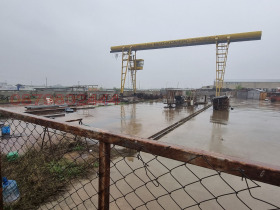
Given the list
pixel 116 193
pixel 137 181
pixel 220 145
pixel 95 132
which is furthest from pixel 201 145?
pixel 95 132

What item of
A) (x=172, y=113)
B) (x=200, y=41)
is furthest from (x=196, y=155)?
(x=200, y=41)

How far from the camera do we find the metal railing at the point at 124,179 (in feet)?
2.33

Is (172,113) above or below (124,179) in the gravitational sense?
below

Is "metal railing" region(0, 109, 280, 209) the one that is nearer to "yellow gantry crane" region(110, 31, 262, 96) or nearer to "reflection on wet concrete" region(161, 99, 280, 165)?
"reflection on wet concrete" region(161, 99, 280, 165)

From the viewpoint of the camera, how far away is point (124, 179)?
1.16m

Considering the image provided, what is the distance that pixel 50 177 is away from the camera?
264 centimetres

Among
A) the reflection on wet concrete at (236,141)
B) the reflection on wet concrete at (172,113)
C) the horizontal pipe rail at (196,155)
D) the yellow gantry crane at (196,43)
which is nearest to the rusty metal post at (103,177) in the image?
the horizontal pipe rail at (196,155)

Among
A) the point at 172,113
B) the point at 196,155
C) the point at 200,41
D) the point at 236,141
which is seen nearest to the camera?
the point at 196,155

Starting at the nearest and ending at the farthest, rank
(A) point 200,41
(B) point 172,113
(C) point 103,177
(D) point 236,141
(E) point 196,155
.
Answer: (E) point 196,155 → (C) point 103,177 → (D) point 236,141 → (B) point 172,113 → (A) point 200,41

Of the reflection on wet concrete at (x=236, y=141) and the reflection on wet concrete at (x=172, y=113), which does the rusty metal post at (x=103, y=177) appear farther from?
the reflection on wet concrete at (x=172, y=113)

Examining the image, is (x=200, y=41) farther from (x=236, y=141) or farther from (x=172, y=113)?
(x=236, y=141)

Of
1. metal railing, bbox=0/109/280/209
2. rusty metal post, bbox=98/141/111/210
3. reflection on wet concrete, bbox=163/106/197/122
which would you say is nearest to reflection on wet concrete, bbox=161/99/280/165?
metal railing, bbox=0/109/280/209

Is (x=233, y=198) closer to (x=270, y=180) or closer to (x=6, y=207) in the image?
(x=270, y=180)

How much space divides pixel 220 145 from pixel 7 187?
183 inches
